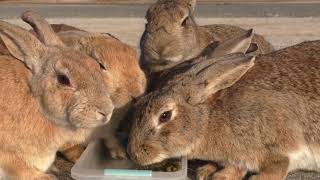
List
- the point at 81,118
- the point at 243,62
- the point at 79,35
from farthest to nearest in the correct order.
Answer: the point at 79,35 < the point at 243,62 < the point at 81,118

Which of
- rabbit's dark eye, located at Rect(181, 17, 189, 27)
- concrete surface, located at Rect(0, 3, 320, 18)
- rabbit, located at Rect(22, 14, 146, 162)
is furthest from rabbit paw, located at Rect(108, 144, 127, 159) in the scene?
concrete surface, located at Rect(0, 3, 320, 18)

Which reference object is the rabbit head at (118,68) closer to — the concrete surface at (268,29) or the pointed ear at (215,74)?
the pointed ear at (215,74)

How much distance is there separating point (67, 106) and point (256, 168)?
139 centimetres

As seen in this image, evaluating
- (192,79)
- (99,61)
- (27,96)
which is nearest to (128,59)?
(99,61)

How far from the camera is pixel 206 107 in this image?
435 cm

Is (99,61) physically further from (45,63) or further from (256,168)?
(256,168)

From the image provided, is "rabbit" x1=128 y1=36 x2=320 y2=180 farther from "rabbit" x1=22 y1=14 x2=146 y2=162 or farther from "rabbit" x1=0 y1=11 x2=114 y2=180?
"rabbit" x1=0 y1=11 x2=114 y2=180

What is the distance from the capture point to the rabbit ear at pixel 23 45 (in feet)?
13.6

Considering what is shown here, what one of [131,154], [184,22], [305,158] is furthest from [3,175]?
[184,22]

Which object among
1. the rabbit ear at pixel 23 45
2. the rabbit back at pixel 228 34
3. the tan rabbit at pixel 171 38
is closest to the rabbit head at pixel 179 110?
the rabbit ear at pixel 23 45

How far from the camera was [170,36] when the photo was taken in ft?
18.6

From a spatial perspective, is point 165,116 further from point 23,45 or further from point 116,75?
point 23,45

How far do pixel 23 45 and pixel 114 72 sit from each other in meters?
0.65

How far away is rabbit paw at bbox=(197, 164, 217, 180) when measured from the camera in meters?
4.41
